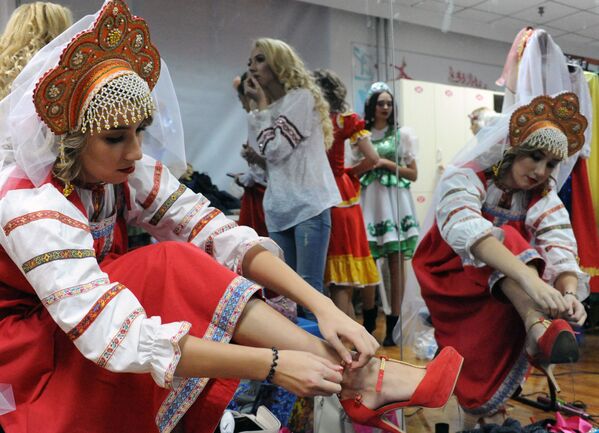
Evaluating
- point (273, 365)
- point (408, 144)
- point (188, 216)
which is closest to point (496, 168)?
point (408, 144)

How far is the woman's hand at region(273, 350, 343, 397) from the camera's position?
0.93m

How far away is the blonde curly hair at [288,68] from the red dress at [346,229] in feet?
0.45

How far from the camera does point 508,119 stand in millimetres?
1730

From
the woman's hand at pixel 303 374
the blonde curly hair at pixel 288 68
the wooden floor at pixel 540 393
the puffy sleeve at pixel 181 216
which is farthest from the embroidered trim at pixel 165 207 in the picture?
the wooden floor at pixel 540 393

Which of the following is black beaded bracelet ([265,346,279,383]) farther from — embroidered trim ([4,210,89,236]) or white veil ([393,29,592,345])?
white veil ([393,29,592,345])

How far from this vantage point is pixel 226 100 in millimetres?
1671

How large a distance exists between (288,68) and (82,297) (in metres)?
0.98

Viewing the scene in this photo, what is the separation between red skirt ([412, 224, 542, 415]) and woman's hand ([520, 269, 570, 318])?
84 millimetres

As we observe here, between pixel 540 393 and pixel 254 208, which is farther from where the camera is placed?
pixel 540 393

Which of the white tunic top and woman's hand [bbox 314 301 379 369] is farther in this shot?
the white tunic top

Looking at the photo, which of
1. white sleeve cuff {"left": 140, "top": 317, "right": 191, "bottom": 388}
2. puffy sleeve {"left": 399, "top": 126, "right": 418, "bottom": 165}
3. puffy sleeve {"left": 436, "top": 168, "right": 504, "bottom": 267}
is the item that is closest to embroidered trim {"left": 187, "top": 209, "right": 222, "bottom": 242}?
white sleeve cuff {"left": 140, "top": 317, "right": 191, "bottom": 388}

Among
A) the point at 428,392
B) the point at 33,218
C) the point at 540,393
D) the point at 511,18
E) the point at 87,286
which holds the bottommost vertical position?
the point at 540,393

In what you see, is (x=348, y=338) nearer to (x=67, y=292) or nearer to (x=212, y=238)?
(x=212, y=238)

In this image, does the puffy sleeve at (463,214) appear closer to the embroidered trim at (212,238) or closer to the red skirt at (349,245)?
the red skirt at (349,245)
